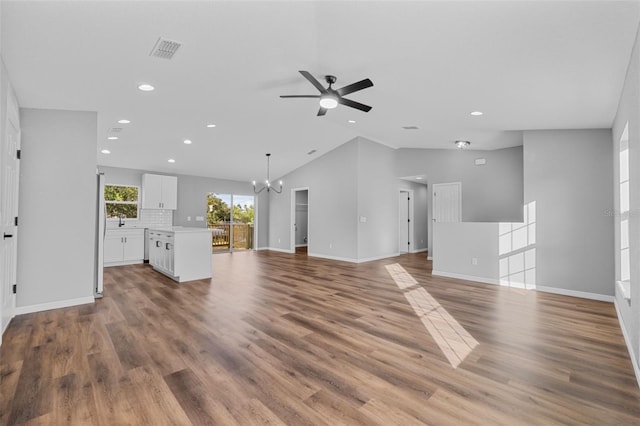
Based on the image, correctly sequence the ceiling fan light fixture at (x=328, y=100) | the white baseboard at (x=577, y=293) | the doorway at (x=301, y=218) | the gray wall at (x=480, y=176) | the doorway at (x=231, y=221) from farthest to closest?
the doorway at (x=301, y=218), the doorway at (x=231, y=221), the gray wall at (x=480, y=176), the white baseboard at (x=577, y=293), the ceiling fan light fixture at (x=328, y=100)

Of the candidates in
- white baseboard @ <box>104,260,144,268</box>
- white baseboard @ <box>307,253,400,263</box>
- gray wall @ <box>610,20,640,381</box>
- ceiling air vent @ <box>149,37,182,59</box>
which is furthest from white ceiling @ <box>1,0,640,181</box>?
white baseboard @ <box>307,253,400,263</box>

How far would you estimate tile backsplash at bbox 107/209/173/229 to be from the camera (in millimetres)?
8072

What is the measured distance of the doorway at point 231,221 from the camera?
10189 mm

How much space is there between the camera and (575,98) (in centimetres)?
354

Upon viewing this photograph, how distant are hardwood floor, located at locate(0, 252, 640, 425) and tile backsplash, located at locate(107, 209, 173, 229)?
4.16m

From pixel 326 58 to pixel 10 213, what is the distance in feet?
12.7

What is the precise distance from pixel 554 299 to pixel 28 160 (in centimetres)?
727

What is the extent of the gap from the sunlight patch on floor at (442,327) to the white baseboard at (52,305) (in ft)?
14.2

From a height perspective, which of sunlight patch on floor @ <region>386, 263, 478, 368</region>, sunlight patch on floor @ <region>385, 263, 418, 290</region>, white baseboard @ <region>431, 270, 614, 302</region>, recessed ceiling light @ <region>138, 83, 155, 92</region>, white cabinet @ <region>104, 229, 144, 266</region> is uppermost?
recessed ceiling light @ <region>138, 83, 155, 92</region>

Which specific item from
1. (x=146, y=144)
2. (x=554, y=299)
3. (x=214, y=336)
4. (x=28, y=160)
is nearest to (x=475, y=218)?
(x=554, y=299)

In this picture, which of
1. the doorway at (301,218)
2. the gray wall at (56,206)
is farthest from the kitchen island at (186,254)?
the doorway at (301,218)

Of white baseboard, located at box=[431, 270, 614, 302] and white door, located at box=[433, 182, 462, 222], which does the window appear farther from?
white door, located at box=[433, 182, 462, 222]

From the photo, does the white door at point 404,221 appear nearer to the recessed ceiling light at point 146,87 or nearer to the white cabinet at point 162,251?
the white cabinet at point 162,251

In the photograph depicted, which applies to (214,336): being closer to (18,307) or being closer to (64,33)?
(18,307)
